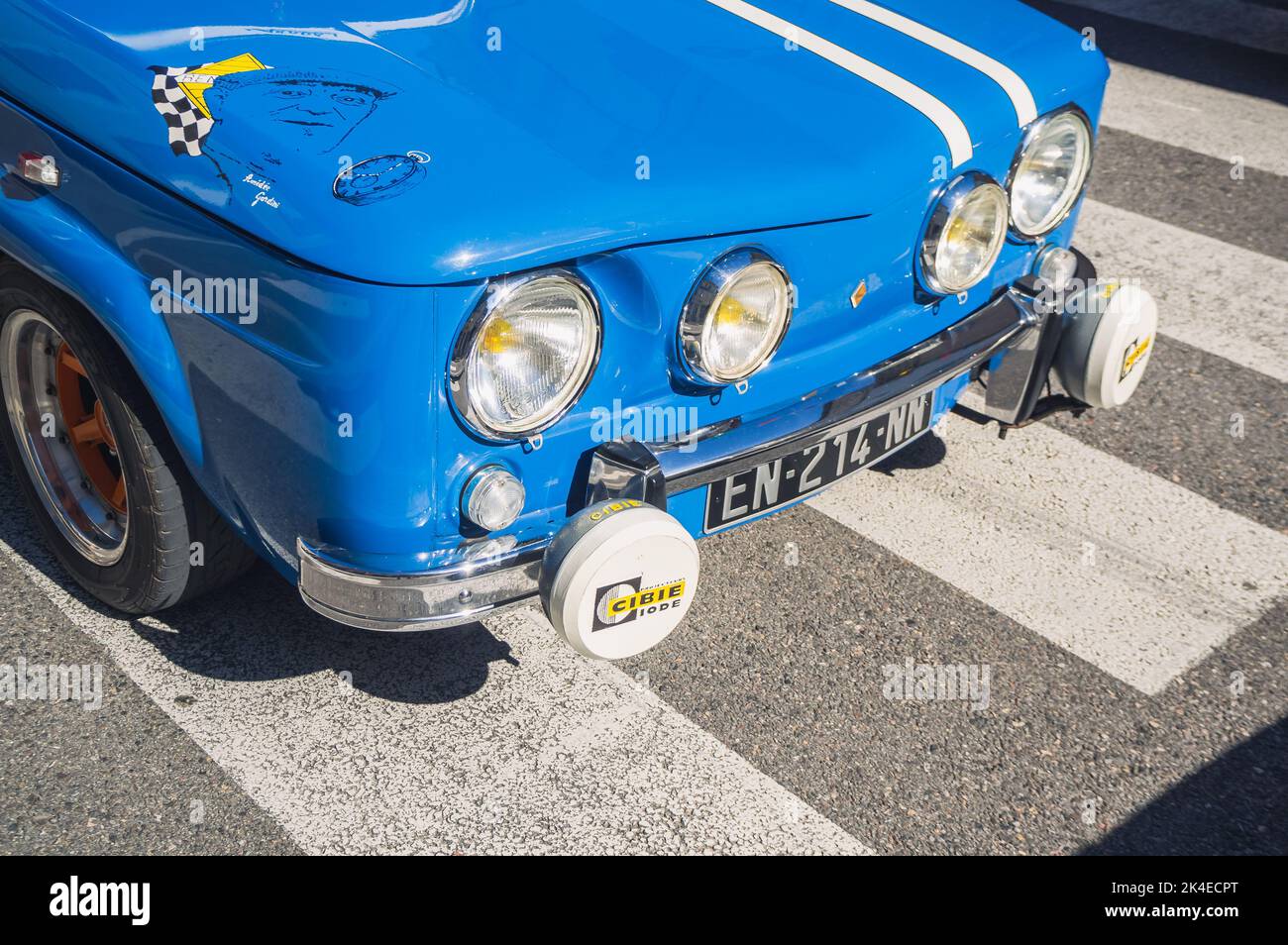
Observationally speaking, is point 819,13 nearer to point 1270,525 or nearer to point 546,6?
point 546,6

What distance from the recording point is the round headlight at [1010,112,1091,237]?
2.85 m

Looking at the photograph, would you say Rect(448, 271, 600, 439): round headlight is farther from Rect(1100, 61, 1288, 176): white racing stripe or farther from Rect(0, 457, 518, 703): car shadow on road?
Rect(1100, 61, 1288, 176): white racing stripe

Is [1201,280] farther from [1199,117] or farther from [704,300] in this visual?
[704,300]

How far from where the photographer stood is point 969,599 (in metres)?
3.15

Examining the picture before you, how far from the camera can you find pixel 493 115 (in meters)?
2.30

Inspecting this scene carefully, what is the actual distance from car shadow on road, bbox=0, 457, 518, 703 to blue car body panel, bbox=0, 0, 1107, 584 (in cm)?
55

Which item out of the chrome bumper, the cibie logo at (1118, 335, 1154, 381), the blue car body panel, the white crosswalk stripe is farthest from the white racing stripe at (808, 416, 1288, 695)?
the white crosswalk stripe

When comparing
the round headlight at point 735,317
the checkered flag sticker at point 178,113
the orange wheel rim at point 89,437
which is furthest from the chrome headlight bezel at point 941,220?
the orange wheel rim at point 89,437

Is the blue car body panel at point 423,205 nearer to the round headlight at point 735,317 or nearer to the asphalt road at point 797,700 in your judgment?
the round headlight at point 735,317

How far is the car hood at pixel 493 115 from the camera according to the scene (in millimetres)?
2051

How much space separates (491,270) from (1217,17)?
699 centimetres

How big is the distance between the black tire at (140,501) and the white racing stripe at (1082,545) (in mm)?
1428
